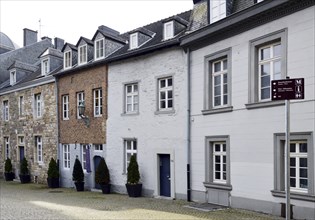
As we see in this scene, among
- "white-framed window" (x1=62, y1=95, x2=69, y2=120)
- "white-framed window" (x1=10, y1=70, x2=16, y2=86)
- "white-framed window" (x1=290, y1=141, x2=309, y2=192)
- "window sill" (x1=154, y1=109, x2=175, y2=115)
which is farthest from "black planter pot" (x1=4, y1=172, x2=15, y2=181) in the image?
"white-framed window" (x1=290, y1=141, x2=309, y2=192)

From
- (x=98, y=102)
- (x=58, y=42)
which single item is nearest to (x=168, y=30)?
(x=98, y=102)

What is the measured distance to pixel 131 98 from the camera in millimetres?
17812

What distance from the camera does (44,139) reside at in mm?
23781

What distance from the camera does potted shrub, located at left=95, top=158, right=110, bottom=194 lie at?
18.3 m

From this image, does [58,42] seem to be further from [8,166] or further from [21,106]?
[8,166]

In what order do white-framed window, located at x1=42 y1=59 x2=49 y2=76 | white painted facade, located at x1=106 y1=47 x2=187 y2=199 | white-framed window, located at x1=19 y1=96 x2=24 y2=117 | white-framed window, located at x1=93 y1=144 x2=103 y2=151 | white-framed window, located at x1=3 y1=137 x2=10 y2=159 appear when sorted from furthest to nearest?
1. white-framed window, located at x1=3 y1=137 x2=10 y2=159
2. white-framed window, located at x1=19 y1=96 x2=24 y2=117
3. white-framed window, located at x1=42 y1=59 x2=49 y2=76
4. white-framed window, located at x1=93 y1=144 x2=103 y2=151
5. white painted facade, located at x1=106 y1=47 x2=187 y2=199

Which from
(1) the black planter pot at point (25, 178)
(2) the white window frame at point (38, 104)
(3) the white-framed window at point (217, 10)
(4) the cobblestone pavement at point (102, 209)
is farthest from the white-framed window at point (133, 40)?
(1) the black planter pot at point (25, 178)

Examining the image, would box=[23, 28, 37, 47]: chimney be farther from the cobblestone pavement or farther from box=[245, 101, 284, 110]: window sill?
box=[245, 101, 284, 110]: window sill

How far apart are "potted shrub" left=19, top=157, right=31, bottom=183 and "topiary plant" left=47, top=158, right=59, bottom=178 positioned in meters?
3.72

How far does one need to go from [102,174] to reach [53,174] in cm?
499

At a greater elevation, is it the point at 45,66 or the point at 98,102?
the point at 45,66

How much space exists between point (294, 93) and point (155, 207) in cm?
818

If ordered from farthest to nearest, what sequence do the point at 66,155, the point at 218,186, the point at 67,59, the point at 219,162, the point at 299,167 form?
1. the point at 67,59
2. the point at 66,155
3. the point at 219,162
4. the point at 218,186
5. the point at 299,167

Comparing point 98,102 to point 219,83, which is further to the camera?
point 98,102
